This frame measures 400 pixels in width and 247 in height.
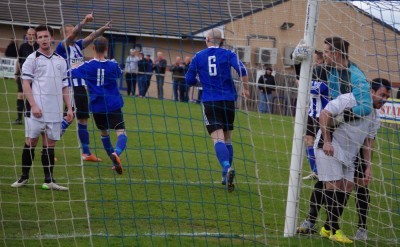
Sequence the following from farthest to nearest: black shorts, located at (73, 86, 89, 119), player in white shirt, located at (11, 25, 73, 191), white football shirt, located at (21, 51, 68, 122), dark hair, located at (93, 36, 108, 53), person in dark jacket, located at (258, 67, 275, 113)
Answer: black shorts, located at (73, 86, 89, 119)
dark hair, located at (93, 36, 108, 53)
person in dark jacket, located at (258, 67, 275, 113)
white football shirt, located at (21, 51, 68, 122)
player in white shirt, located at (11, 25, 73, 191)

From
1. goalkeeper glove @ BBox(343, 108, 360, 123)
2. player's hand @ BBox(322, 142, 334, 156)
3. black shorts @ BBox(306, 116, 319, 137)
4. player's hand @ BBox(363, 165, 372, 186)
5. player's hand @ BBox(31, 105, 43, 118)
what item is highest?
player's hand @ BBox(31, 105, 43, 118)

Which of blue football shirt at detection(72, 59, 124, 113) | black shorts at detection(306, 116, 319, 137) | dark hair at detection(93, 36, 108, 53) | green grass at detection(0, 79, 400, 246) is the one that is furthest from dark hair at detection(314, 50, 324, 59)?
dark hair at detection(93, 36, 108, 53)

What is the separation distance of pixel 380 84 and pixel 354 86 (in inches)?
13.1

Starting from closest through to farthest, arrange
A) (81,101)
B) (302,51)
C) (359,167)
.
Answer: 1. (302,51)
2. (359,167)
3. (81,101)

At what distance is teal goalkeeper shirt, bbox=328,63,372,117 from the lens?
7.39 metres

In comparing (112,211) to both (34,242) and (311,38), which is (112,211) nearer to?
(34,242)

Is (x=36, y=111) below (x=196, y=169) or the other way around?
the other way around

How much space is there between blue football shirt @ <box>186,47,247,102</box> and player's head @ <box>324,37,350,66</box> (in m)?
2.17

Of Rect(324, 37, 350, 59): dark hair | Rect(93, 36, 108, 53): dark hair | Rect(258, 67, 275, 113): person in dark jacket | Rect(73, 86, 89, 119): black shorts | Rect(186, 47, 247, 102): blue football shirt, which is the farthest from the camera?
Rect(73, 86, 89, 119): black shorts

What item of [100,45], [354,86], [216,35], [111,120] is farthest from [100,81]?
[354,86]

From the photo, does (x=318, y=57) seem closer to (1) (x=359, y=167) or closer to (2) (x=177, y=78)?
(1) (x=359, y=167)

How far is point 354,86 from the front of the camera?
7.43 metres

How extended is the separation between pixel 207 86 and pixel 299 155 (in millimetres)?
2951

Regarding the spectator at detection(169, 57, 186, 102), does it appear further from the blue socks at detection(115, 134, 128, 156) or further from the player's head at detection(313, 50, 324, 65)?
the player's head at detection(313, 50, 324, 65)
